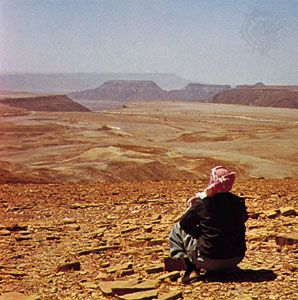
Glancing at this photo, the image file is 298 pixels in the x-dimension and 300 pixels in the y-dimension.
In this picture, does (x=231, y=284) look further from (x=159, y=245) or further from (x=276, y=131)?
(x=276, y=131)

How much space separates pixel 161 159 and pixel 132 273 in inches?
1005

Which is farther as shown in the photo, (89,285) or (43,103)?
(43,103)

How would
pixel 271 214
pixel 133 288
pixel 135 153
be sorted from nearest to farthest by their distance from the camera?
pixel 133 288 < pixel 271 214 < pixel 135 153

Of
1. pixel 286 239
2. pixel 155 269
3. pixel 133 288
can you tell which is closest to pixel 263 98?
pixel 286 239

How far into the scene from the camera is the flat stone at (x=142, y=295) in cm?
454

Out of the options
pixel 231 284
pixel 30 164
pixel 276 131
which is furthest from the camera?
pixel 276 131

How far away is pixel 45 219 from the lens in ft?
31.5

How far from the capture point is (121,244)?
23.6 feet

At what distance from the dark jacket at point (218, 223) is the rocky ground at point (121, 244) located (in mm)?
250

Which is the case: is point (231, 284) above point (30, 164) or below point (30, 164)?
above

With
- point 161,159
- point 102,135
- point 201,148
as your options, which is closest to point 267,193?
point 161,159

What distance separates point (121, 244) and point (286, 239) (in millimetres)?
2238

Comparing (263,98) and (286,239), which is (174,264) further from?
(263,98)

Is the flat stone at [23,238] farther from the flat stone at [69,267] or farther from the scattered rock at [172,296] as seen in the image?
the scattered rock at [172,296]
